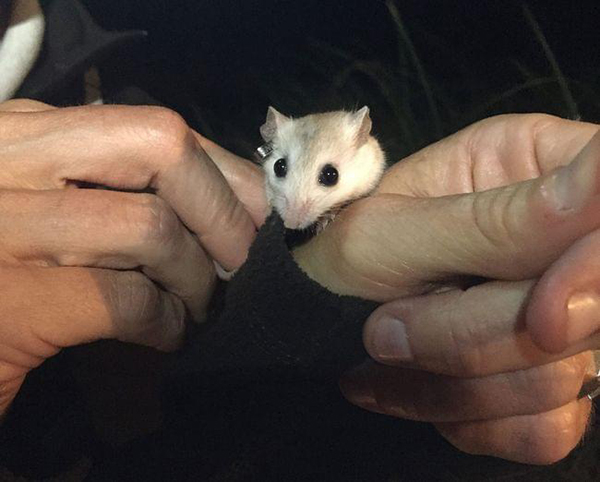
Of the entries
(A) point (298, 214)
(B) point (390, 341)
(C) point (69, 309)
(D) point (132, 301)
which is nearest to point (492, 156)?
(A) point (298, 214)

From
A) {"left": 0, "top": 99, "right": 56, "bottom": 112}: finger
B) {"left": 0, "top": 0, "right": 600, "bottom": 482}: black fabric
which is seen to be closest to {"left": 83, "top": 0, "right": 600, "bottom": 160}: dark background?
{"left": 0, "top": 99, "right": 56, "bottom": 112}: finger

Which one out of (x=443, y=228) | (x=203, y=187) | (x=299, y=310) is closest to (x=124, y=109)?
(x=203, y=187)

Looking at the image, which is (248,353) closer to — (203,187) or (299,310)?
(299,310)

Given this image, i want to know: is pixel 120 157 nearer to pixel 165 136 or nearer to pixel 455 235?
pixel 165 136

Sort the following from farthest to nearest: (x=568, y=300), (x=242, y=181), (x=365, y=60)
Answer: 1. (x=365, y=60)
2. (x=242, y=181)
3. (x=568, y=300)

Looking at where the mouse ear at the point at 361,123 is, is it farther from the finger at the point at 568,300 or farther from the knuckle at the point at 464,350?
the finger at the point at 568,300
